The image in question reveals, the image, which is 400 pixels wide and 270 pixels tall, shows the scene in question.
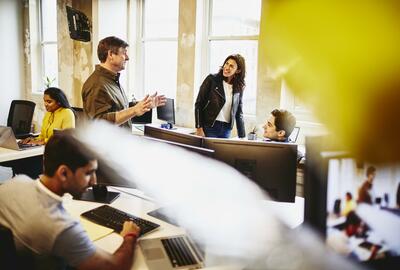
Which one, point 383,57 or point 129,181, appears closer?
point 383,57

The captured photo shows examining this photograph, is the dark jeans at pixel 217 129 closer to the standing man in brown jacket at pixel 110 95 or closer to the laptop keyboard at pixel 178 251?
the standing man in brown jacket at pixel 110 95

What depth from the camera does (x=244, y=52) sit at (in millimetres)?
3783

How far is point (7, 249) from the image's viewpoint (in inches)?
37.3

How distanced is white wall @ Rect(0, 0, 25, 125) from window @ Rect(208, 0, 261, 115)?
11.1 ft

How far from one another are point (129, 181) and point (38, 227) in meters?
0.69

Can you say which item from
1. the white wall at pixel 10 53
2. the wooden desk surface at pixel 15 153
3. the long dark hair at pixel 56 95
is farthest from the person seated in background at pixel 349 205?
the white wall at pixel 10 53

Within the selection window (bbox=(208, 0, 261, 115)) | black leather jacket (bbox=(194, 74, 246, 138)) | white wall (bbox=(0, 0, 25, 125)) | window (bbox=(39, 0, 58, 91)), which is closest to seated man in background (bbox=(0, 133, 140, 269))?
black leather jacket (bbox=(194, 74, 246, 138))

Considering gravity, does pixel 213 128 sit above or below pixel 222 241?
above

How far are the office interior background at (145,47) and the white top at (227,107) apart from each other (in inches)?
13.8

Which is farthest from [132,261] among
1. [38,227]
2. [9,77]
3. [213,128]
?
[9,77]

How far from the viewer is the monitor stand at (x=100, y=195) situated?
5.67 feet

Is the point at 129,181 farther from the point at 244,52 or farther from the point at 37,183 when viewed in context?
the point at 244,52

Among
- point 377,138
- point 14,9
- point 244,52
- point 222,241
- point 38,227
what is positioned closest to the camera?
point 377,138

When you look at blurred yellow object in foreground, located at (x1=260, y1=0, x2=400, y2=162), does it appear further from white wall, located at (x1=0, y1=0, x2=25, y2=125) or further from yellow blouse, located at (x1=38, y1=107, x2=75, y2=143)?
white wall, located at (x1=0, y1=0, x2=25, y2=125)
